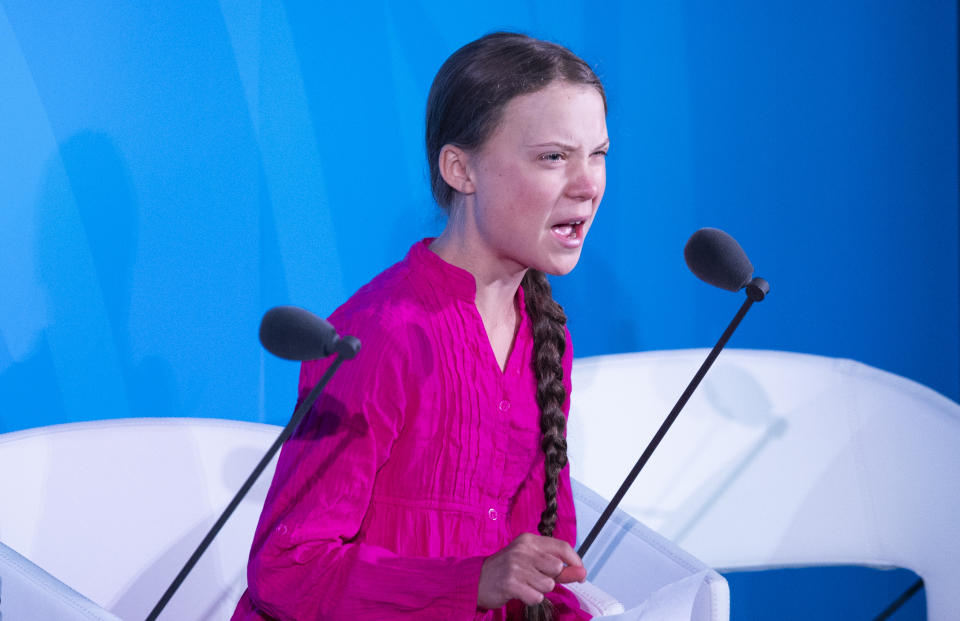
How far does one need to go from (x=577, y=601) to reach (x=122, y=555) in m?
0.67

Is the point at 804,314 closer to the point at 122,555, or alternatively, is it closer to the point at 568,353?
the point at 568,353

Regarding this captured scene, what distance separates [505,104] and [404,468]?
38cm

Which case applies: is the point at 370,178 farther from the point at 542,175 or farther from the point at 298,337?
the point at 298,337

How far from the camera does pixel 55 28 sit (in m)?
1.45

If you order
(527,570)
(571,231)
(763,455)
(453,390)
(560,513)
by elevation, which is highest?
(571,231)

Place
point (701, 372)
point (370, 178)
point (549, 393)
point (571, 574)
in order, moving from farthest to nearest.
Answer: point (370, 178)
point (549, 393)
point (701, 372)
point (571, 574)

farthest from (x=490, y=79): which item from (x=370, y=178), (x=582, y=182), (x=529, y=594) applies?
(x=370, y=178)

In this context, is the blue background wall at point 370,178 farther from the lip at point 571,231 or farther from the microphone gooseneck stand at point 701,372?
the microphone gooseneck stand at point 701,372

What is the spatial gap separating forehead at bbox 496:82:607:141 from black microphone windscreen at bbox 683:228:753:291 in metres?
0.16

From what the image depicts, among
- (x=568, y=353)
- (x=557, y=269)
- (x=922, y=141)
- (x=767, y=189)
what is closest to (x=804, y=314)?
(x=767, y=189)

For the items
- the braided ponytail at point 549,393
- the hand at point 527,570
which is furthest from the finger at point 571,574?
the braided ponytail at point 549,393

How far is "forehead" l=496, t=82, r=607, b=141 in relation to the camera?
105cm

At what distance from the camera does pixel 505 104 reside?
1.06 metres

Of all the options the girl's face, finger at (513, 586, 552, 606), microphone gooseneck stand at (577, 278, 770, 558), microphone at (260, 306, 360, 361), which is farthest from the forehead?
finger at (513, 586, 552, 606)
